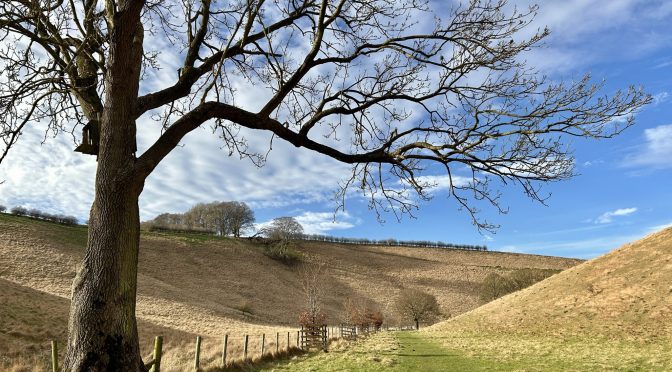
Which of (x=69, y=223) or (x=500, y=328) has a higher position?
(x=69, y=223)

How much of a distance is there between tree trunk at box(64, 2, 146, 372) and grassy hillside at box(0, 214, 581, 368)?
17574mm

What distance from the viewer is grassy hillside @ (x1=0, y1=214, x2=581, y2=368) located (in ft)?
106

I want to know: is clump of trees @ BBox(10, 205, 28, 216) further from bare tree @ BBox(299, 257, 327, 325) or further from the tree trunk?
the tree trunk

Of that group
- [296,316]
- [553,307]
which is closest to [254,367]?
[553,307]

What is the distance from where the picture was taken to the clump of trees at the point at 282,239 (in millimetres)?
73125

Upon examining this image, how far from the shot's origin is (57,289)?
Result: 33500 millimetres

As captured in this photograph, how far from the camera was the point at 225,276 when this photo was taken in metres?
58.5

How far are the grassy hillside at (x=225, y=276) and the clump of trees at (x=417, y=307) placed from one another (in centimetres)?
411

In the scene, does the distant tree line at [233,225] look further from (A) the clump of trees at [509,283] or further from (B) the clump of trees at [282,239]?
(A) the clump of trees at [509,283]

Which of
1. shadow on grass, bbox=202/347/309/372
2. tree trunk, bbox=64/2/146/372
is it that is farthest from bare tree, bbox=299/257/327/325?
tree trunk, bbox=64/2/146/372

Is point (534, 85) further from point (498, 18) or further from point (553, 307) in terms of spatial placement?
point (553, 307)

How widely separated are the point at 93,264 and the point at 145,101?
2427 mm

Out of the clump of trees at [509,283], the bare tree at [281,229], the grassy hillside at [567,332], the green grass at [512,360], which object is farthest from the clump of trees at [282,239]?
the green grass at [512,360]

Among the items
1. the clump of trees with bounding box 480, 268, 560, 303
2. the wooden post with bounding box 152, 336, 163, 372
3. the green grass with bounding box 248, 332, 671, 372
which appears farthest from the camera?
the clump of trees with bounding box 480, 268, 560, 303
